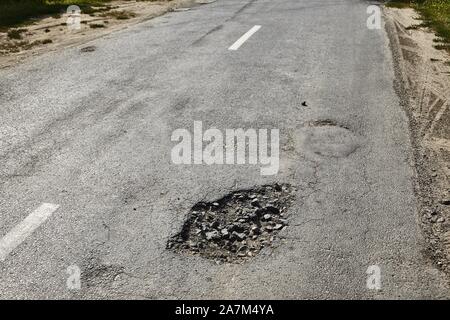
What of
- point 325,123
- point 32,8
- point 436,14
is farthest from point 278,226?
point 436,14

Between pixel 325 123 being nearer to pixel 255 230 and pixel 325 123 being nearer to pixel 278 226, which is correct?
pixel 278 226

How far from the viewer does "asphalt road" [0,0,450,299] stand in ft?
12.1

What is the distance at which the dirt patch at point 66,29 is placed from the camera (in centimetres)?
976

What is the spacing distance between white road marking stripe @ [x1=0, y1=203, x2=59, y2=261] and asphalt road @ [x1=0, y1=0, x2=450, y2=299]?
34mm

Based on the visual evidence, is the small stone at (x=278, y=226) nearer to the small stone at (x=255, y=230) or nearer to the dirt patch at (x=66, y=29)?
the small stone at (x=255, y=230)

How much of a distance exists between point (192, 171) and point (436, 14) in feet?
39.7

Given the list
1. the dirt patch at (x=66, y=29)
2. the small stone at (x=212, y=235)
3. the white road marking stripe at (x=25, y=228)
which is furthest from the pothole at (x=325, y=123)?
the dirt patch at (x=66, y=29)

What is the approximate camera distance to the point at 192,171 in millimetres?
5141

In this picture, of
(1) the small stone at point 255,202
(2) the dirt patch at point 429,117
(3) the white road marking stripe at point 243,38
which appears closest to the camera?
(2) the dirt patch at point 429,117

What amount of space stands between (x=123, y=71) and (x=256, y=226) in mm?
5184

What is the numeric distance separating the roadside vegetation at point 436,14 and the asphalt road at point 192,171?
2497mm

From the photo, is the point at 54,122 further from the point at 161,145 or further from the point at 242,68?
the point at 242,68
